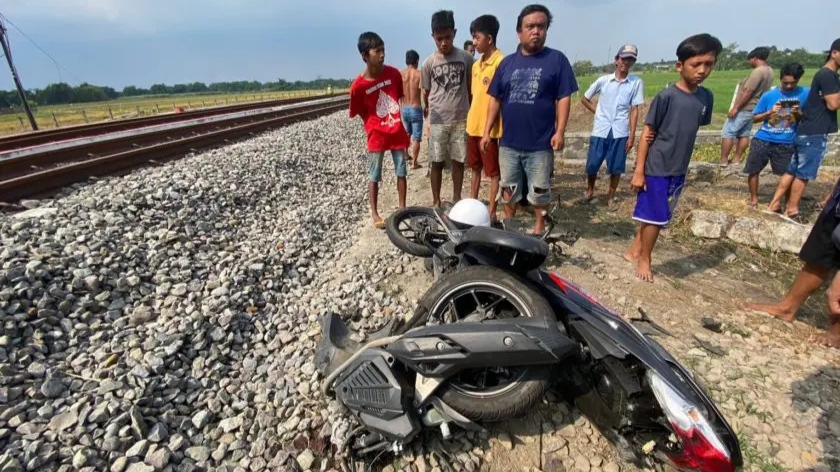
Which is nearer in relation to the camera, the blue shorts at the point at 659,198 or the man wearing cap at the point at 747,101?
the blue shorts at the point at 659,198

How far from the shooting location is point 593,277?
144 inches

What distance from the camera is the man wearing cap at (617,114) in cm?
525

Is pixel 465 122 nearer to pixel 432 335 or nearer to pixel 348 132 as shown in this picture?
pixel 432 335

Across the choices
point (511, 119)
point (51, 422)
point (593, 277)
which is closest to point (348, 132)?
point (511, 119)

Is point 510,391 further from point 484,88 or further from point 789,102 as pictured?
point 789,102

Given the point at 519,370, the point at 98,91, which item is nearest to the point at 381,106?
the point at 519,370

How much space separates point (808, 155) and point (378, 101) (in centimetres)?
513

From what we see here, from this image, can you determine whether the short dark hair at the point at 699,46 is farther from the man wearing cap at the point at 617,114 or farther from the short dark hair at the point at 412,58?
the short dark hair at the point at 412,58

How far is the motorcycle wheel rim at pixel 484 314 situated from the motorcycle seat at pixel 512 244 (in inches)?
6.7

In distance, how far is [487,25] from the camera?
451 centimetres

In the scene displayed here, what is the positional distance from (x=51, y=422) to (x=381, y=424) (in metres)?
1.66

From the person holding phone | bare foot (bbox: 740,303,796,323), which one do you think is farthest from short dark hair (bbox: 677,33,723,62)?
the person holding phone

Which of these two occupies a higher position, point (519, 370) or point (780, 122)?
point (780, 122)

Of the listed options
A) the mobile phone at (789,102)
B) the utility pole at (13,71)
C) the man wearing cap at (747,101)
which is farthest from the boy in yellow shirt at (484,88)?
the utility pole at (13,71)
